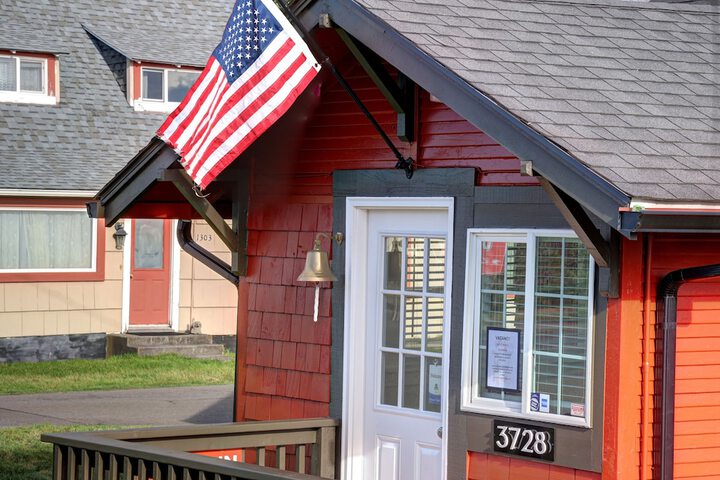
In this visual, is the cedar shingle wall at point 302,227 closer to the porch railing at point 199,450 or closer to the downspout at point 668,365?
the porch railing at point 199,450

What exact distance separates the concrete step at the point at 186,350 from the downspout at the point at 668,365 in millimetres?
13410

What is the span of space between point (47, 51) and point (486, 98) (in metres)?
15.4

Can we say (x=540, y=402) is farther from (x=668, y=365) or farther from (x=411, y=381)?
(x=411, y=381)

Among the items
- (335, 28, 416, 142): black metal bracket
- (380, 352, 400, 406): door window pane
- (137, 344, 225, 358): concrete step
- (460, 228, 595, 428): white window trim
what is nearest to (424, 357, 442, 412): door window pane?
(380, 352, 400, 406): door window pane

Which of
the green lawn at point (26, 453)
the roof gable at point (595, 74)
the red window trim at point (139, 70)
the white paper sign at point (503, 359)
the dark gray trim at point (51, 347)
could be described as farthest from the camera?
the red window trim at point (139, 70)

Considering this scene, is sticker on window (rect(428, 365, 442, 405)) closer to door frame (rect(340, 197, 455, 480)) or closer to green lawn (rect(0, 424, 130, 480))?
door frame (rect(340, 197, 455, 480))

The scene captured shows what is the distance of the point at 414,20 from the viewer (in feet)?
22.0

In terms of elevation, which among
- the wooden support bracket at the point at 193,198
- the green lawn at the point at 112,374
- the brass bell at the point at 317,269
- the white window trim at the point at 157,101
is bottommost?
the green lawn at the point at 112,374

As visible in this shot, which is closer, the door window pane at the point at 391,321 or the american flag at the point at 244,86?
the american flag at the point at 244,86

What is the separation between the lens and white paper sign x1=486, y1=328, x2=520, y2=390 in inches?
265

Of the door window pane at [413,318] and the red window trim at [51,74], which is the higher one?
the red window trim at [51,74]

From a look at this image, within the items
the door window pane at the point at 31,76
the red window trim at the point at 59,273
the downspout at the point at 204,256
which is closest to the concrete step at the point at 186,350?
the red window trim at the point at 59,273

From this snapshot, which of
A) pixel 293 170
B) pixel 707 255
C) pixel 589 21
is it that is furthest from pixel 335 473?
pixel 589 21

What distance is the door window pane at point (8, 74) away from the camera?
19656 millimetres
